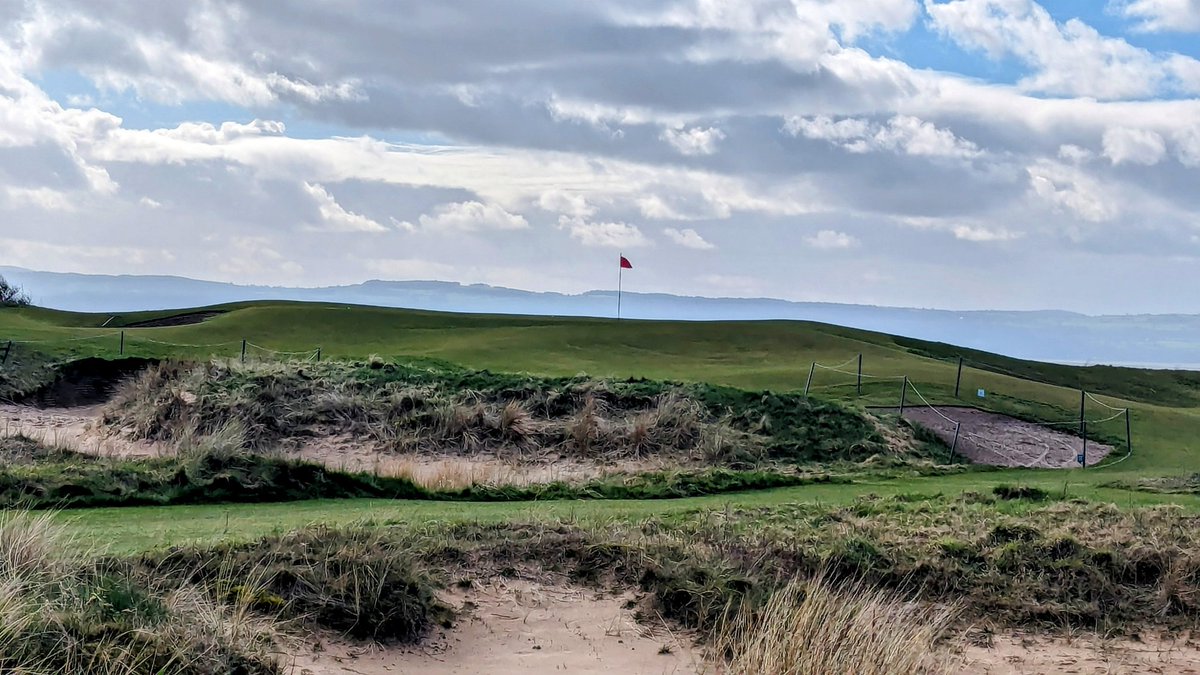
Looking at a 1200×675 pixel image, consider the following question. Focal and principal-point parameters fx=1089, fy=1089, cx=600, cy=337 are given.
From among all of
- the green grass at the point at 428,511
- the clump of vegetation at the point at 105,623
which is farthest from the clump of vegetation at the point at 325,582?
the green grass at the point at 428,511

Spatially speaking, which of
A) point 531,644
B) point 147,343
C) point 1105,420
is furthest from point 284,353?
point 531,644

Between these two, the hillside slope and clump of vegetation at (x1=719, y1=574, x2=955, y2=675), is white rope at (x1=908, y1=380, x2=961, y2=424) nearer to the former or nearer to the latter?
the hillside slope

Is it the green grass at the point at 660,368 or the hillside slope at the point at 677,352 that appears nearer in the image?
the green grass at the point at 660,368

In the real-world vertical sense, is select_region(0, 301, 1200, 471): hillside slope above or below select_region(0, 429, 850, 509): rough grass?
above

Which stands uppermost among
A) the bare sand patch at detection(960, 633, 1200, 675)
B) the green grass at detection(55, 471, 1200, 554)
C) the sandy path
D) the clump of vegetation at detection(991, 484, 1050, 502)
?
the clump of vegetation at detection(991, 484, 1050, 502)

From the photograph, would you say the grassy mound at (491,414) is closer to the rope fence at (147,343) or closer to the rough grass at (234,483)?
the rope fence at (147,343)

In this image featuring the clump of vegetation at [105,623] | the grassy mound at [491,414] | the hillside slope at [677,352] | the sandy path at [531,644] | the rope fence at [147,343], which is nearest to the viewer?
the clump of vegetation at [105,623]

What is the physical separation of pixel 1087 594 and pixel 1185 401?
3247 centimetres

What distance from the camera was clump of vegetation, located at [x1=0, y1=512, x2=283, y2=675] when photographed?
687 cm

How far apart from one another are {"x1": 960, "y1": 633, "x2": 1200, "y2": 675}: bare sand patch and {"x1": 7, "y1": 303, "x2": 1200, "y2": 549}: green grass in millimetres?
4834

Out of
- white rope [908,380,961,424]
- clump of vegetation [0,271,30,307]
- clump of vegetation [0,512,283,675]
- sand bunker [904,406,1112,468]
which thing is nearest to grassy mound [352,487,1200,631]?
clump of vegetation [0,512,283,675]

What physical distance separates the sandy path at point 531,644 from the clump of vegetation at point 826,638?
63 cm

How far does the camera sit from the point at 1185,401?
39.9m

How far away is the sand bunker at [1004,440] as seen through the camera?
24828mm
